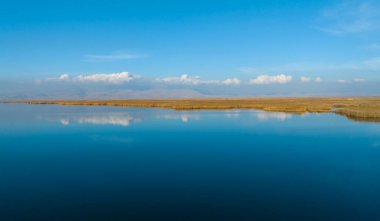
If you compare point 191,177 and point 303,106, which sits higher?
point 303,106

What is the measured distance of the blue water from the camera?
39.4 feet

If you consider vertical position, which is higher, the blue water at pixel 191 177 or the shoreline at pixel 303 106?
the shoreline at pixel 303 106

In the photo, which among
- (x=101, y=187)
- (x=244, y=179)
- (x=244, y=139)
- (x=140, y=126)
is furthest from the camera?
(x=140, y=126)

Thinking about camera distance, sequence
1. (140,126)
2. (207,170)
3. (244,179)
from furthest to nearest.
A: (140,126) < (207,170) < (244,179)

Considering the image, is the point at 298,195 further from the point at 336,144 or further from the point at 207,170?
the point at 336,144

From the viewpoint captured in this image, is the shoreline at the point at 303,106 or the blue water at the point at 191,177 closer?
the blue water at the point at 191,177

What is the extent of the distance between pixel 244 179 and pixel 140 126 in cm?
2453

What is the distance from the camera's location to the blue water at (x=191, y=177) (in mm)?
12023

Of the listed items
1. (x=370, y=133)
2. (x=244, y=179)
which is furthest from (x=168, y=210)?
(x=370, y=133)

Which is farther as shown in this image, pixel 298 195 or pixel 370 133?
pixel 370 133

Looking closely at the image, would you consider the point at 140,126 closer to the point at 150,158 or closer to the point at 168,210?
the point at 150,158

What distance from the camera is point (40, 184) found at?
15.3 metres

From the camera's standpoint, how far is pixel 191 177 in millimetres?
16344

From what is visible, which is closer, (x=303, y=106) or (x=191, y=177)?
(x=191, y=177)
